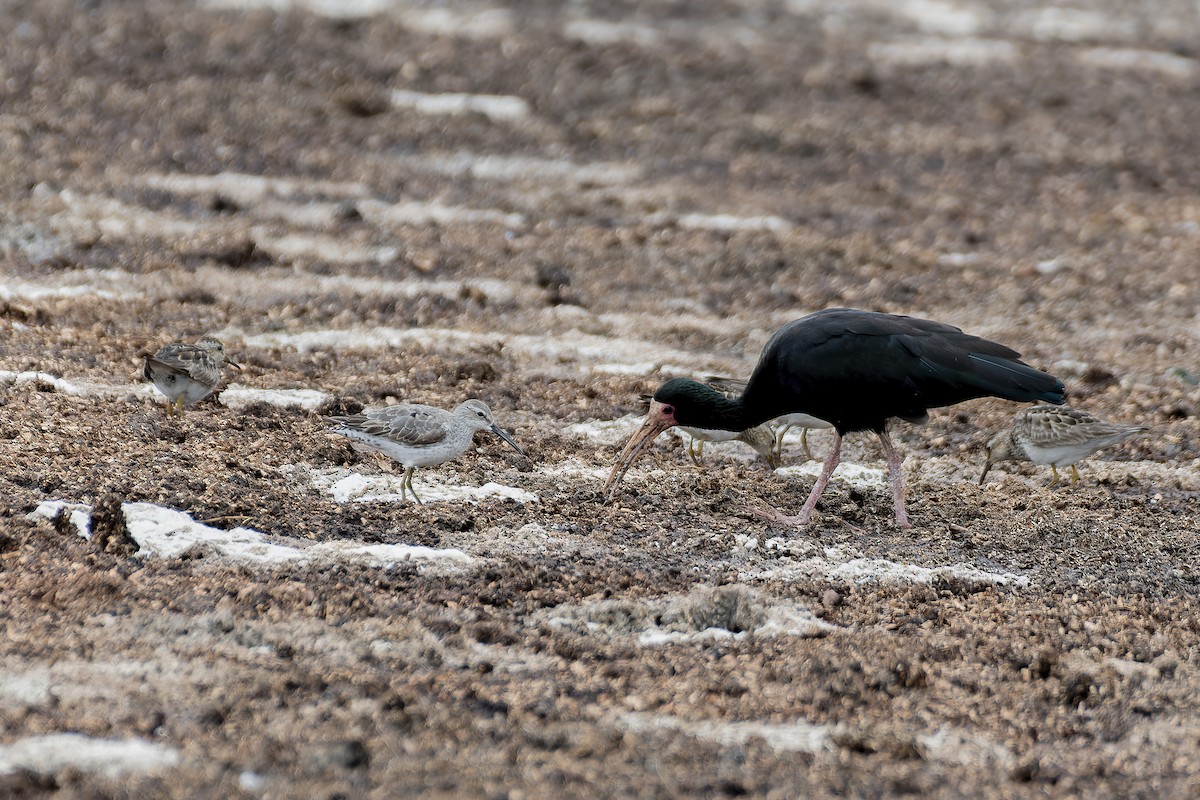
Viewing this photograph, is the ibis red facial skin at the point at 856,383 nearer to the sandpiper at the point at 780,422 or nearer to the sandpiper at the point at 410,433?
the sandpiper at the point at 780,422

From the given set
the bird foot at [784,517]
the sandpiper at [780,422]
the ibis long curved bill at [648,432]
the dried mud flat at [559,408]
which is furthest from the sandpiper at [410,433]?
the sandpiper at [780,422]

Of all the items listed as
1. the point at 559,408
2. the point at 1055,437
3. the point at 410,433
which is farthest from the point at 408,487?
the point at 1055,437

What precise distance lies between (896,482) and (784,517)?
24.9 inches

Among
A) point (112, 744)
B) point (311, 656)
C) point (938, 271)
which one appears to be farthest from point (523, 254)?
point (112, 744)

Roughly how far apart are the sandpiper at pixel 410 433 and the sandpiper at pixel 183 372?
31.9 inches

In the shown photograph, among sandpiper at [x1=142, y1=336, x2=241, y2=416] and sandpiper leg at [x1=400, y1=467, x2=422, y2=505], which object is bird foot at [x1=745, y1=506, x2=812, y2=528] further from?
sandpiper at [x1=142, y1=336, x2=241, y2=416]

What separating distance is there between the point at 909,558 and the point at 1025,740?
1692 mm

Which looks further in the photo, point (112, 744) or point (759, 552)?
point (759, 552)

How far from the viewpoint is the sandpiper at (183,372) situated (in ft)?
21.6

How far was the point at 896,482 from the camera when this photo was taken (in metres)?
6.44

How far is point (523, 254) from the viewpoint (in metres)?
10.3

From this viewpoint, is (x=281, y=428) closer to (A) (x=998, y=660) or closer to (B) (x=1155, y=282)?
(A) (x=998, y=660)

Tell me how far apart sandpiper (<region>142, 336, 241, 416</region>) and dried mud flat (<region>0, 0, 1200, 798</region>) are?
0.19 metres

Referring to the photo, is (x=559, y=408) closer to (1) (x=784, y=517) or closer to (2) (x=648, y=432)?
(2) (x=648, y=432)
